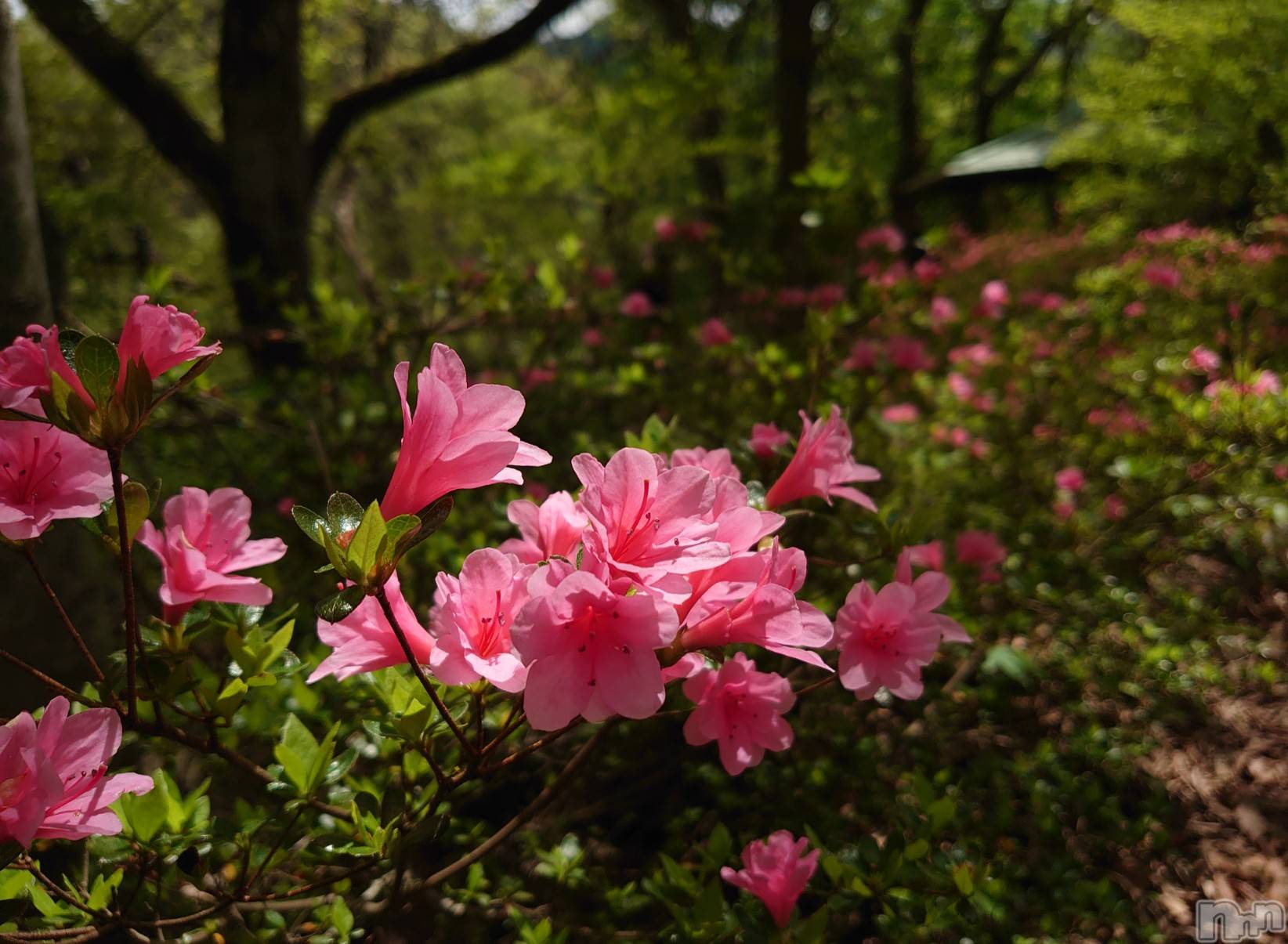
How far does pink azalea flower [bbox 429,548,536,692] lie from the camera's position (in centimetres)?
70

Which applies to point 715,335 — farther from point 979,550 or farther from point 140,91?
point 140,91

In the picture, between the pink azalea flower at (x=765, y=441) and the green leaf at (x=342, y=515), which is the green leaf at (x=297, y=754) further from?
the pink azalea flower at (x=765, y=441)

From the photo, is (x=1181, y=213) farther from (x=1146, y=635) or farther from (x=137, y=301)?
(x=137, y=301)

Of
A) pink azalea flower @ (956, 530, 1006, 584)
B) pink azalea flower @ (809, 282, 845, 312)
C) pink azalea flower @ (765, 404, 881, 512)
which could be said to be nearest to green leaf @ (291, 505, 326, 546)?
pink azalea flower @ (765, 404, 881, 512)

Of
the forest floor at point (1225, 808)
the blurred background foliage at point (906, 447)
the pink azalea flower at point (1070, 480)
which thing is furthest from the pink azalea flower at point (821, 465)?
the pink azalea flower at point (1070, 480)

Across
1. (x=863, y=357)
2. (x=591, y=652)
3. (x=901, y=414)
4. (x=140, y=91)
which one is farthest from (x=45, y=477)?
(x=140, y=91)

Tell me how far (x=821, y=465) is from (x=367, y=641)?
648mm

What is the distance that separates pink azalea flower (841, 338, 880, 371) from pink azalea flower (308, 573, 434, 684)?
2111 mm

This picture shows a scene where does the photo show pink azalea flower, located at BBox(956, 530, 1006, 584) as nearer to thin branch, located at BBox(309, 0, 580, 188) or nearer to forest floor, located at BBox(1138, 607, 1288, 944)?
forest floor, located at BBox(1138, 607, 1288, 944)

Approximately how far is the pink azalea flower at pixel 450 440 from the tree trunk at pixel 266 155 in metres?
3.54

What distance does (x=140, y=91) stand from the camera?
4.06m

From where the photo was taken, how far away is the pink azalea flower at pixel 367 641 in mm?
835

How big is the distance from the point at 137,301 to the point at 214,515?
1.19 ft

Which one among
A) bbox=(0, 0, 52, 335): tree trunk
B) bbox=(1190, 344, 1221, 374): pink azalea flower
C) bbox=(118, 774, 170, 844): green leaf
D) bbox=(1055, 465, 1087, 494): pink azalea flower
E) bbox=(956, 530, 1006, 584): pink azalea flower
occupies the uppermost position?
bbox=(0, 0, 52, 335): tree trunk
